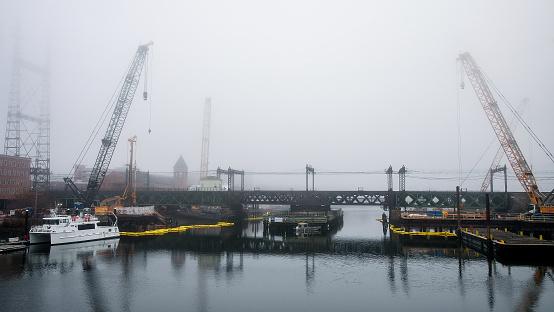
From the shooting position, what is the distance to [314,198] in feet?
335

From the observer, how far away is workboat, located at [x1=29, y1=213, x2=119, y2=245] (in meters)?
57.1

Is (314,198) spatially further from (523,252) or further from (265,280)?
(265,280)

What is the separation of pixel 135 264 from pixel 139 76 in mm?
52503

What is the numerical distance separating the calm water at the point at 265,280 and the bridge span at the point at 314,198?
3879cm

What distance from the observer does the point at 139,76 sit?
85.9 m

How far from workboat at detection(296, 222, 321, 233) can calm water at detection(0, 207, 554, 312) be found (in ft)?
70.2

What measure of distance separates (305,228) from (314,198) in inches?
833

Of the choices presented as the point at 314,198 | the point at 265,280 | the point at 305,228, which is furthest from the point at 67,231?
the point at 314,198

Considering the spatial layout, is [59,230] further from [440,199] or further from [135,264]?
[440,199]

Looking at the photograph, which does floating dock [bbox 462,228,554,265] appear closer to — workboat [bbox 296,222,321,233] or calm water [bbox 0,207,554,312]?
calm water [bbox 0,207,554,312]

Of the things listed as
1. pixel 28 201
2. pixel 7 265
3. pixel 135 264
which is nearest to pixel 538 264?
pixel 135 264

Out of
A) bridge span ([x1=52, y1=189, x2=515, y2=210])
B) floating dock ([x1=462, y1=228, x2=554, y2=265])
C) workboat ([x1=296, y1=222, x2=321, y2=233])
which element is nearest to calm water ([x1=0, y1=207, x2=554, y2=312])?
floating dock ([x1=462, y1=228, x2=554, y2=265])

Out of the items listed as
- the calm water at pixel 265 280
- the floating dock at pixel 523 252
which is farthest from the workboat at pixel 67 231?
the floating dock at pixel 523 252

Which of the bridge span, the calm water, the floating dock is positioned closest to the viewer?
the calm water
